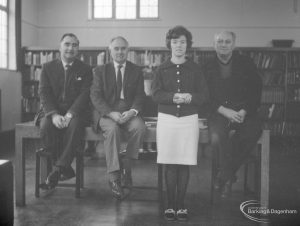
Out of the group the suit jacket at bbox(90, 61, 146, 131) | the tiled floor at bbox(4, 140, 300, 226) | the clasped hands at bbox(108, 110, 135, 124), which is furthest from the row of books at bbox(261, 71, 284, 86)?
the clasped hands at bbox(108, 110, 135, 124)

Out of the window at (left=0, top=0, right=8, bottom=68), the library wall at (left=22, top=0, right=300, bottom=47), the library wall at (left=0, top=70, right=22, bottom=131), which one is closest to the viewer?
the library wall at (left=0, top=70, right=22, bottom=131)

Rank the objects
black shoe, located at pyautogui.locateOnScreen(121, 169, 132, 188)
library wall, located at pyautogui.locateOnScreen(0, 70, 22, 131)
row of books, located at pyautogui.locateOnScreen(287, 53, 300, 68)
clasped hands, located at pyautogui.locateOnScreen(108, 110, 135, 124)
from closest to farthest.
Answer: clasped hands, located at pyautogui.locateOnScreen(108, 110, 135, 124) → black shoe, located at pyautogui.locateOnScreen(121, 169, 132, 188) → library wall, located at pyautogui.locateOnScreen(0, 70, 22, 131) → row of books, located at pyautogui.locateOnScreen(287, 53, 300, 68)

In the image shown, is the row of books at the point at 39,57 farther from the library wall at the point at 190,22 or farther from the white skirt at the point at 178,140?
the white skirt at the point at 178,140

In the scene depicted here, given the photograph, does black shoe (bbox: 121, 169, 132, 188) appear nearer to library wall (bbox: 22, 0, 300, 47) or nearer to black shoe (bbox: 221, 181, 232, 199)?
black shoe (bbox: 221, 181, 232, 199)

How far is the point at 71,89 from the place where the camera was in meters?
3.51

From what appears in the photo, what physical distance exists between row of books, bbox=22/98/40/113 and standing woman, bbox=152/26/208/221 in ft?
18.3

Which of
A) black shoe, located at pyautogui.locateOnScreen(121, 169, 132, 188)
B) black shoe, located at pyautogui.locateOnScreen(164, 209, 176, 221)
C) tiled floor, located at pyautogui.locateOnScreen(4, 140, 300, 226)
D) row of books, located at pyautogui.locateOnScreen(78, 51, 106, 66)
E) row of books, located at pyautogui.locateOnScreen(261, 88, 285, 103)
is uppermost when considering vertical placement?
row of books, located at pyautogui.locateOnScreen(78, 51, 106, 66)

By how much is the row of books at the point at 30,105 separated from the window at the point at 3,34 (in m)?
0.82

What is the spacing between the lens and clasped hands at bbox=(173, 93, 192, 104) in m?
2.77

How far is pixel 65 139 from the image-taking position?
3.21 m

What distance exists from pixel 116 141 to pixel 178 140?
0.54 m

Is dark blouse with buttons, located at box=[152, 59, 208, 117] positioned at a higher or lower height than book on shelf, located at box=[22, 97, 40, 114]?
higher

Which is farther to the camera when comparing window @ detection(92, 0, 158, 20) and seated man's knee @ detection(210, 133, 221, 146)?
window @ detection(92, 0, 158, 20)

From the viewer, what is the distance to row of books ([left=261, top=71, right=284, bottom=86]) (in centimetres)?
761
